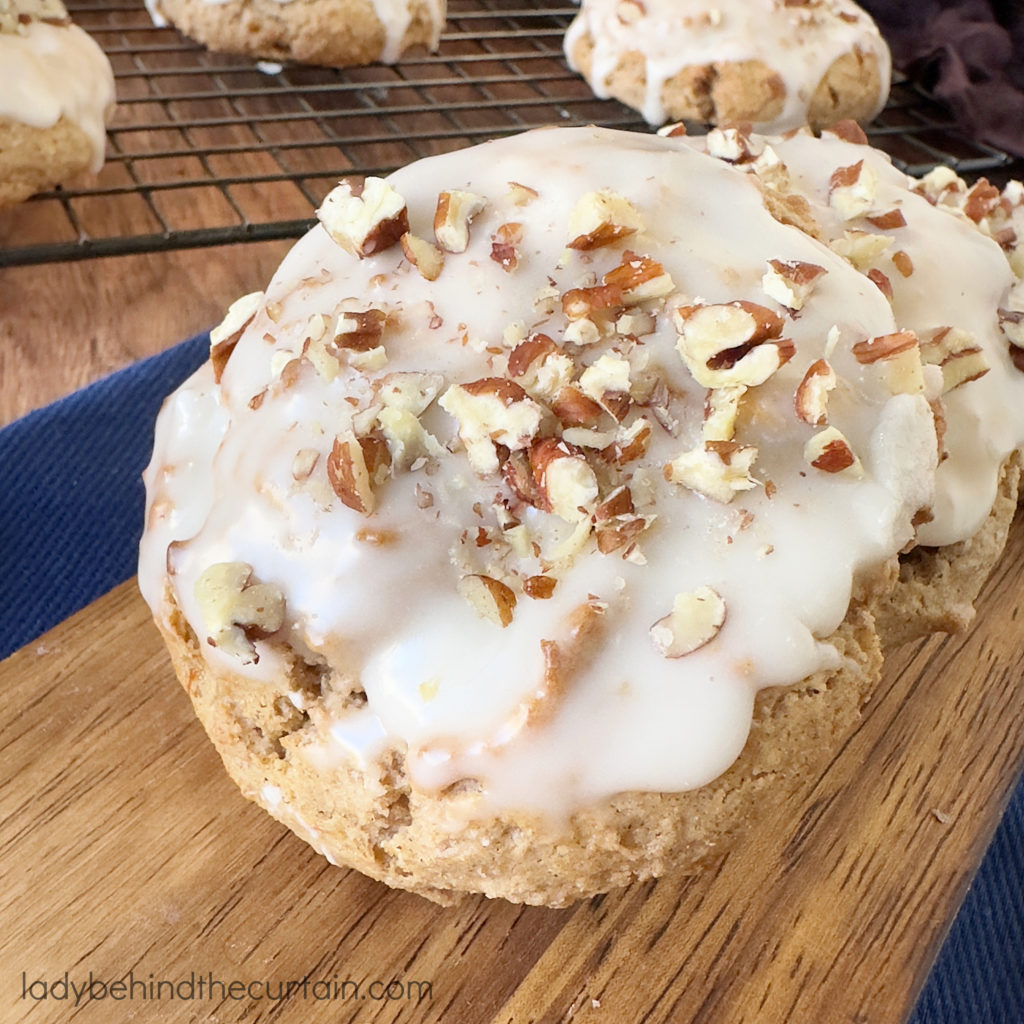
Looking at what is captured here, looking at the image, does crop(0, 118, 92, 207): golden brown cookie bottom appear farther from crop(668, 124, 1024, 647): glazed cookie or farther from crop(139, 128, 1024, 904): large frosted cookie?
crop(668, 124, 1024, 647): glazed cookie

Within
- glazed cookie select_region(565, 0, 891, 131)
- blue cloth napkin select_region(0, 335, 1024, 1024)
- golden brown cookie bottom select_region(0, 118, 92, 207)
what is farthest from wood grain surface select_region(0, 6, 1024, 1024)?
Answer: glazed cookie select_region(565, 0, 891, 131)

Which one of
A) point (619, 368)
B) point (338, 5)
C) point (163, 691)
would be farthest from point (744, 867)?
point (338, 5)

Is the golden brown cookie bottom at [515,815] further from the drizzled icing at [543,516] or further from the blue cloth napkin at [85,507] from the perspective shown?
the blue cloth napkin at [85,507]

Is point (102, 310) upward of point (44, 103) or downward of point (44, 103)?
downward

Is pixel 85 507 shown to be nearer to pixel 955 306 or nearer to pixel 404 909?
pixel 404 909

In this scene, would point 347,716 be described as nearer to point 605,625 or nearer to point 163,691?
point 605,625

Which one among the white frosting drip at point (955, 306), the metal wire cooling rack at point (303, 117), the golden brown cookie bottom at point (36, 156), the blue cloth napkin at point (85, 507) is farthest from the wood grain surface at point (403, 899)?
the metal wire cooling rack at point (303, 117)

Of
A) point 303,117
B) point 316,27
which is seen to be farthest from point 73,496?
point 316,27

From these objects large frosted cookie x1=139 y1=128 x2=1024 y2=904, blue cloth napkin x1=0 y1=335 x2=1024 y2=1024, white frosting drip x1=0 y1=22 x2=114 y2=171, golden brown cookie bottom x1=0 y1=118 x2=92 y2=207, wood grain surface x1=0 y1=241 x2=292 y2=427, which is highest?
large frosted cookie x1=139 y1=128 x2=1024 y2=904
